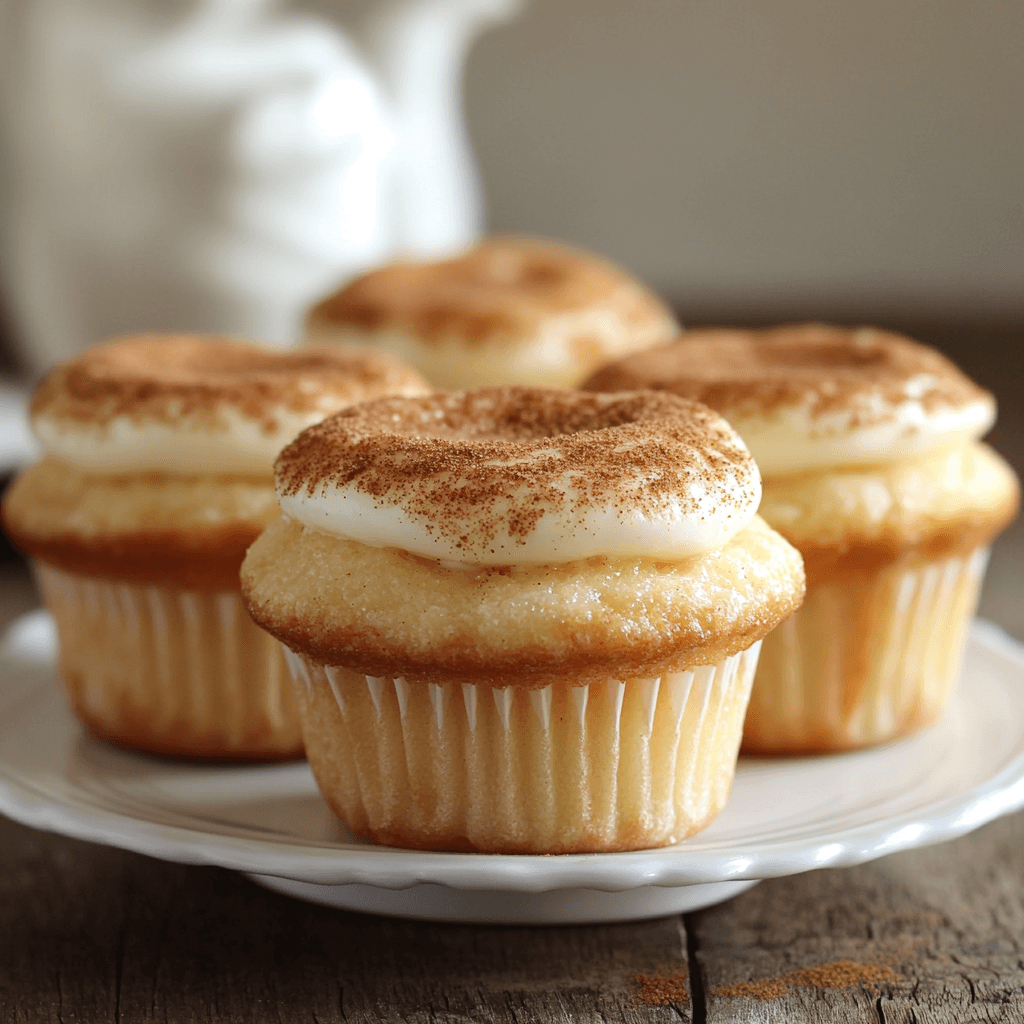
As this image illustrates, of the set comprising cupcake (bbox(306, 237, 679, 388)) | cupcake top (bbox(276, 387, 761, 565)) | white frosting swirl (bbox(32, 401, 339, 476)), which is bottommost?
cupcake (bbox(306, 237, 679, 388))

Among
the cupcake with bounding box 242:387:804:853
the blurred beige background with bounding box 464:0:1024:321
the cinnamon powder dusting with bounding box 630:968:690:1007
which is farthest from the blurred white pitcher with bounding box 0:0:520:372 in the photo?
the blurred beige background with bounding box 464:0:1024:321

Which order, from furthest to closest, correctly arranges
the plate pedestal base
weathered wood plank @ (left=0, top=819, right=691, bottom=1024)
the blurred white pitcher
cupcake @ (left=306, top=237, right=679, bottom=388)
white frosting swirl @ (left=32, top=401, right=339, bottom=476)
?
the blurred white pitcher < cupcake @ (left=306, top=237, right=679, bottom=388) < white frosting swirl @ (left=32, top=401, right=339, bottom=476) < the plate pedestal base < weathered wood plank @ (left=0, top=819, right=691, bottom=1024)

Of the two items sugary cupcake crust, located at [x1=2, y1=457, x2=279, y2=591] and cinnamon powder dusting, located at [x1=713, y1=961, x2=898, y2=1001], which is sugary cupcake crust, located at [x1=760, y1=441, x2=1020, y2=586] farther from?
sugary cupcake crust, located at [x1=2, y1=457, x2=279, y2=591]

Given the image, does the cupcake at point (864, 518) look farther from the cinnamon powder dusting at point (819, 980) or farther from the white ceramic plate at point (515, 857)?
the cinnamon powder dusting at point (819, 980)

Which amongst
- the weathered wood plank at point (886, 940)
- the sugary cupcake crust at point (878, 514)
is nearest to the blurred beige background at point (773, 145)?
the sugary cupcake crust at point (878, 514)

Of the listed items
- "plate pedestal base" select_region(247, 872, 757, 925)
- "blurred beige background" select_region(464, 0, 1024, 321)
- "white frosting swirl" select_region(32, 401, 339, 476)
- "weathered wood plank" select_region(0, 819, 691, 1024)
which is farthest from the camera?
"blurred beige background" select_region(464, 0, 1024, 321)

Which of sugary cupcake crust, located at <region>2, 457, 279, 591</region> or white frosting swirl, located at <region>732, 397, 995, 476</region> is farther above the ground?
white frosting swirl, located at <region>732, 397, 995, 476</region>

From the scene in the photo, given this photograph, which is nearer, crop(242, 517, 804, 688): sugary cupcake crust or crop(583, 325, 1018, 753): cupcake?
crop(242, 517, 804, 688): sugary cupcake crust
